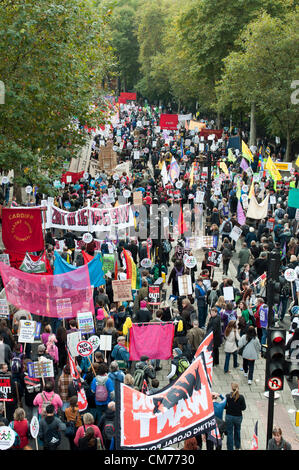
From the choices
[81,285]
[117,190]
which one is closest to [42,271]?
[81,285]

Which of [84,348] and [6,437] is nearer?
[6,437]

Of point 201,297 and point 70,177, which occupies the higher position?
point 70,177

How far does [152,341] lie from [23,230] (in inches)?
216

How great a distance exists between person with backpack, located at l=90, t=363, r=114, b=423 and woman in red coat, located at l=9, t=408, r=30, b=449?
1.30 meters

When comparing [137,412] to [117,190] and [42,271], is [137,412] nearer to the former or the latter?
[42,271]

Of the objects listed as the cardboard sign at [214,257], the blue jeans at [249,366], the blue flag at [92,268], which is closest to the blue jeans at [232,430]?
the blue jeans at [249,366]

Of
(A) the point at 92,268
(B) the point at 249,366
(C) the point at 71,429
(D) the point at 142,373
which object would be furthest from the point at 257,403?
(A) the point at 92,268

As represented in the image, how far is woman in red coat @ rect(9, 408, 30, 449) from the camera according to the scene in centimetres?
982

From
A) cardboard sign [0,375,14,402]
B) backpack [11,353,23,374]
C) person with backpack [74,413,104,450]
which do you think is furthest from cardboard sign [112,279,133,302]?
person with backpack [74,413,104,450]

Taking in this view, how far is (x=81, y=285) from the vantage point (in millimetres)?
13789

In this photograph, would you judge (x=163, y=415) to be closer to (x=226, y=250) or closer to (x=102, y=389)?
(x=102, y=389)

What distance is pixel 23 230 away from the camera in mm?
16688

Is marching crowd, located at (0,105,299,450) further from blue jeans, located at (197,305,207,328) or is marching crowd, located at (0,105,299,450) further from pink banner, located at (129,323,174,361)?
pink banner, located at (129,323,174,361)

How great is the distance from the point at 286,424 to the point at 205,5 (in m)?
39.3
